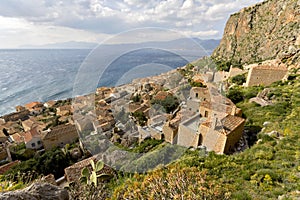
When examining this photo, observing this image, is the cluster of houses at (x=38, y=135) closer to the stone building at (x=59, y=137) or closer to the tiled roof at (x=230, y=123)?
the stone building at (x=59, y=137)

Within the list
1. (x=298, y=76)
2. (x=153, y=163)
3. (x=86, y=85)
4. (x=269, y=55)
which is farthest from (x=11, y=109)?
(x=269, y=55)

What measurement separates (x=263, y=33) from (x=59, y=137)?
32.9m

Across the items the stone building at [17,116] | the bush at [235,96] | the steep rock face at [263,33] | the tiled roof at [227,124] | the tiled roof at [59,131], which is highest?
the steep rock face at [263,33]

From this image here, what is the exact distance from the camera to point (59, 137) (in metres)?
13.4

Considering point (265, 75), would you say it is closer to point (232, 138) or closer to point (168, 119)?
point (232, 138)

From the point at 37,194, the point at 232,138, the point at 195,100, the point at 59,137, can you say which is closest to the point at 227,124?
the point at 232,138

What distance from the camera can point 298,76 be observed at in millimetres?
10578

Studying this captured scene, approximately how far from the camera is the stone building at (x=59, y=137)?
1316 centimetres

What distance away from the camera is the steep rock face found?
19.5m

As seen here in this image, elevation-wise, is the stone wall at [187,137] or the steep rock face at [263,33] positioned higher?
the steep rock face at [263,33]

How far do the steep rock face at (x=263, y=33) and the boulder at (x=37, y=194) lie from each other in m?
17.7

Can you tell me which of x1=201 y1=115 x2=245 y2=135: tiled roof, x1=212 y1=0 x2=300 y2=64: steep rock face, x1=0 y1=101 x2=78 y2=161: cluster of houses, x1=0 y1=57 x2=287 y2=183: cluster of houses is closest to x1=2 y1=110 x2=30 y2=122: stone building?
x1=0 y1=101 x2=78 y2=161: cluster of houses

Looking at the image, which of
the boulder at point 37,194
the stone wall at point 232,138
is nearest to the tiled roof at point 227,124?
the stone wall at point 232,138

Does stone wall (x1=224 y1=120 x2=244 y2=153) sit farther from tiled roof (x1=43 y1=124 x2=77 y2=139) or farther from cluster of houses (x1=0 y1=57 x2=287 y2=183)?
tiled roof (x1=43 y1=124 x2=77 y2=139)
